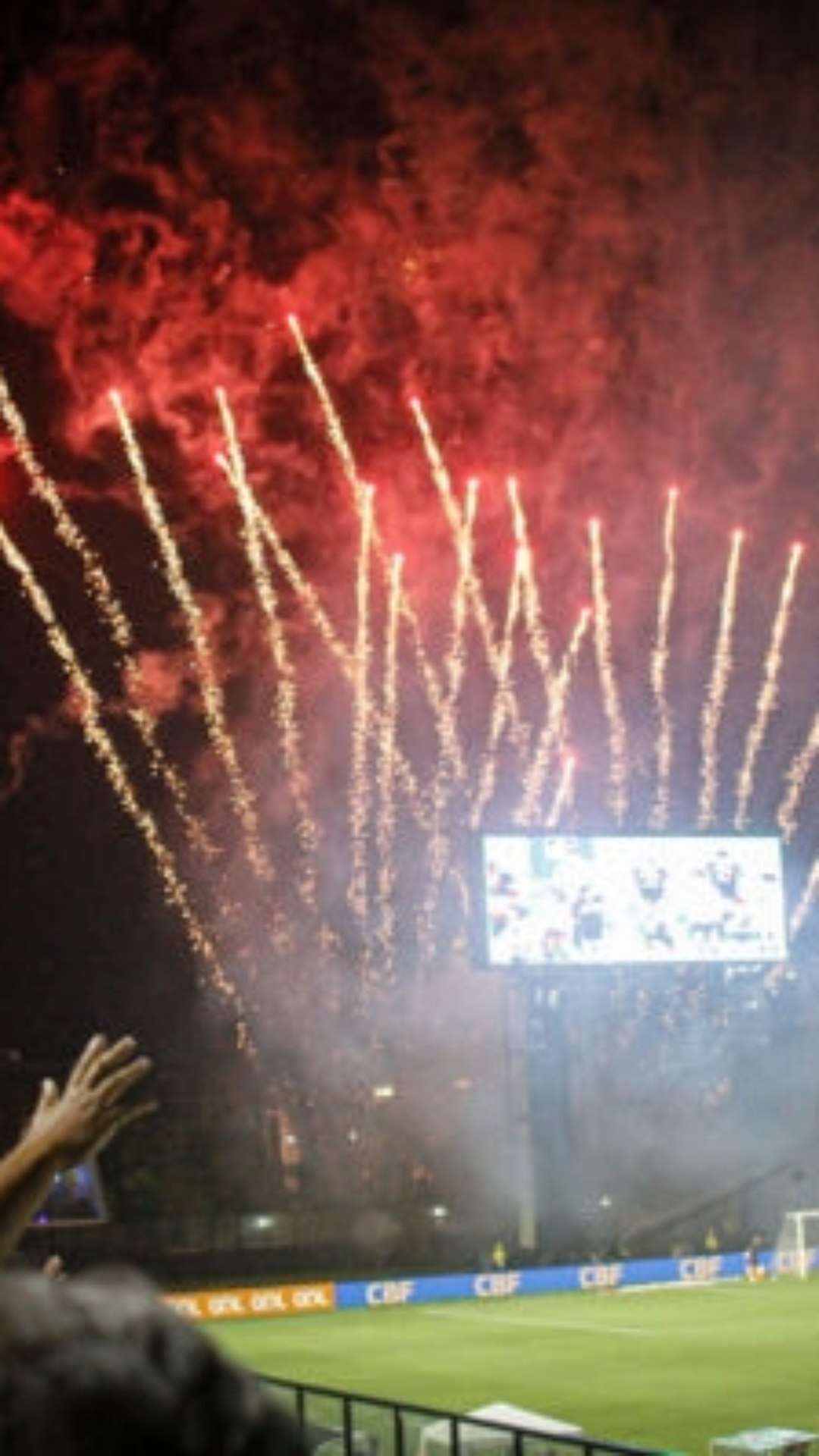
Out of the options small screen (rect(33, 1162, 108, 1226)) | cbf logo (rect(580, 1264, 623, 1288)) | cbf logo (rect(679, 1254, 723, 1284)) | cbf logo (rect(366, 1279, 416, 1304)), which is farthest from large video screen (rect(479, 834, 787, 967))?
small screen (rect(33, 1162, 108, 1226))

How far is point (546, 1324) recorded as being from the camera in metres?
40.7

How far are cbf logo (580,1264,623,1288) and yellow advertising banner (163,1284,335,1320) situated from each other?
763 centimetres

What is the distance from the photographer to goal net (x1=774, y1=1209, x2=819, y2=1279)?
5350 centimetres

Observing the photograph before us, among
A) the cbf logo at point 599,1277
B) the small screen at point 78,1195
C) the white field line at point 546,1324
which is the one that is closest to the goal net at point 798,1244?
the cbf logo at point 599,1277

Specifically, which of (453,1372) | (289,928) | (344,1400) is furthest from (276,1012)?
(344,1400)

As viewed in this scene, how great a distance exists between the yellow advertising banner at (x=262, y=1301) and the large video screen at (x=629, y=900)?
35.1 feet

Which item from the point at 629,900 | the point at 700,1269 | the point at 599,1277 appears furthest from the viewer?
the point at 700,1269

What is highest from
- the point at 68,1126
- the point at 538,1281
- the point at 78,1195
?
the point at 538,1281

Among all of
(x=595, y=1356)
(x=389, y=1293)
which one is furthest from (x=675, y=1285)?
(x=595, y=1356)

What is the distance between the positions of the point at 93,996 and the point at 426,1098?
12.0m

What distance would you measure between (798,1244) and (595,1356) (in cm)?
2189

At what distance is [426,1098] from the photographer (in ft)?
214

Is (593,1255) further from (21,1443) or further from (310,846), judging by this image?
(21,1443)

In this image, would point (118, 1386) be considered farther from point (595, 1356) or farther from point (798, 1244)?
point (798, 1244)
